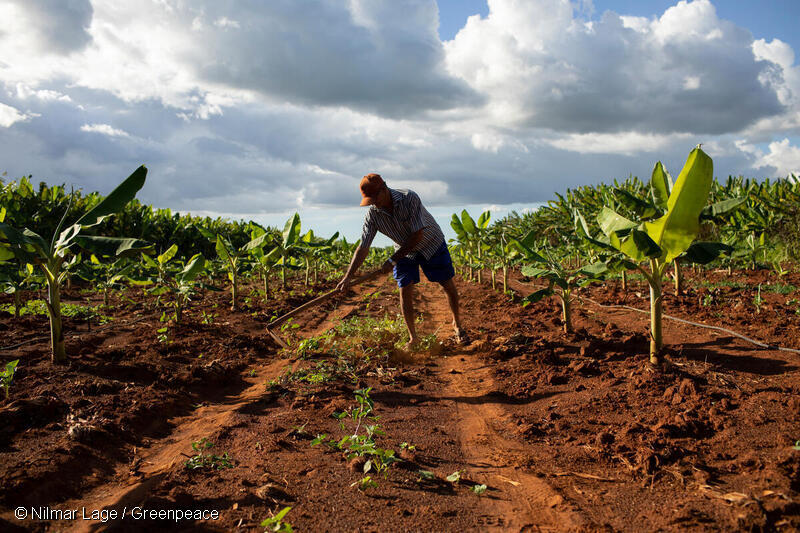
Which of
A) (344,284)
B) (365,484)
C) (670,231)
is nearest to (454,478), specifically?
(365,484)

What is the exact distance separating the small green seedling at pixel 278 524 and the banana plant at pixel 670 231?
2752 millimetres

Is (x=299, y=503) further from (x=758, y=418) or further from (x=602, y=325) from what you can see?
(x=602, y=325)

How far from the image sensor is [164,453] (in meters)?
2.76

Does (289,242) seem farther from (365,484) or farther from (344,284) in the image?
(365,484)

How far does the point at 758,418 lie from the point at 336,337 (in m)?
4.20

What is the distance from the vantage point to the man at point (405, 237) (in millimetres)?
4926

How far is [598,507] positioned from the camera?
6.61ft

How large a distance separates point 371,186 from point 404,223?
25.1 inches

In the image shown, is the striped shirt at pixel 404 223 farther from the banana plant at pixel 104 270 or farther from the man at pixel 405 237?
the banana plant at pixel 104 270

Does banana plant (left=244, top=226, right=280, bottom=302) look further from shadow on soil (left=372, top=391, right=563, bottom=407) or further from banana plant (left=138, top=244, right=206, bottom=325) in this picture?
shadow on soil (left=372, top=391, right=563, bottom=407)

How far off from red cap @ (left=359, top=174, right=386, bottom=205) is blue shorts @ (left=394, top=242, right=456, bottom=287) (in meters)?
0.83

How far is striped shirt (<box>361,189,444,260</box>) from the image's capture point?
5062 mm

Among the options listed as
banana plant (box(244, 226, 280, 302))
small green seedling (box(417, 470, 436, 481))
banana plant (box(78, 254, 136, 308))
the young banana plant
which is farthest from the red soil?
the young banana plant

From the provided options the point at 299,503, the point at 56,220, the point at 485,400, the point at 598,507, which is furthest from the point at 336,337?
the point at 56,220
